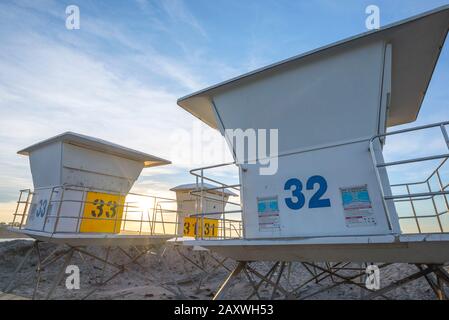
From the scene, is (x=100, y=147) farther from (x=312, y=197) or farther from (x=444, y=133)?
(x=444, y=133)

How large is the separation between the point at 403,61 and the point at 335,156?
237cm

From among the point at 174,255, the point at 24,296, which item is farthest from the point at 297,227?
the point at 174,255

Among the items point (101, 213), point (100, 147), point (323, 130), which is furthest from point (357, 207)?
point (100, 147)

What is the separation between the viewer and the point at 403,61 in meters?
4.94

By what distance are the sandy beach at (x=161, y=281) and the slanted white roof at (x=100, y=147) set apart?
4573 millimetres

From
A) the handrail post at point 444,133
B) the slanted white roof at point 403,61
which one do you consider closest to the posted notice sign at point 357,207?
the handrail post at point 444,133

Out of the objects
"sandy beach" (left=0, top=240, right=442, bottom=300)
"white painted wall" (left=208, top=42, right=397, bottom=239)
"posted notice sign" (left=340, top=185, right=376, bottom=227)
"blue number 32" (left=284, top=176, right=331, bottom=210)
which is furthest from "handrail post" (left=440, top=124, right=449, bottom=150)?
"sandy beach" (left=0, top=240, right=442, bottom=300)

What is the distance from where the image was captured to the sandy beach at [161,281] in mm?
9094

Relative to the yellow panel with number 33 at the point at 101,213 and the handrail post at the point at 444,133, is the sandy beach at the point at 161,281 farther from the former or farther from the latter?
the handrail post at the point at 444,133

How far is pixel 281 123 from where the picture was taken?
5066 millimetres

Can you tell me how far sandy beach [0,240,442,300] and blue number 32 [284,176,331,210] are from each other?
3.64 meters
